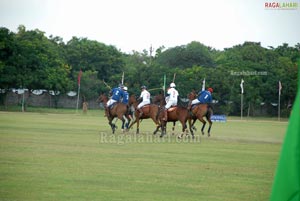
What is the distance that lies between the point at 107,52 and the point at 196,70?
1528 centimetres

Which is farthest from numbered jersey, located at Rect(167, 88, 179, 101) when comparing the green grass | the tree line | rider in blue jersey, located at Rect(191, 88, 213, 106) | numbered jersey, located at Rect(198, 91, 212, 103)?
the tree line

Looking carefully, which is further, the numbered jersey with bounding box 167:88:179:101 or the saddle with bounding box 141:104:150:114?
the saddle with bounding box 141:104:150:114

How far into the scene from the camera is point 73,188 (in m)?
11.0

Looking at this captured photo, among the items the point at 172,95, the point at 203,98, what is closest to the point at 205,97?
the point at 203,98

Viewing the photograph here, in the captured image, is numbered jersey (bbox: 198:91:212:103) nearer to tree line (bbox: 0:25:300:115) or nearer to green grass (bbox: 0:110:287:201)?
green grass (bbox: 0:110:287:201)

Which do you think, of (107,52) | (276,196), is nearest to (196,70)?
(107,52)

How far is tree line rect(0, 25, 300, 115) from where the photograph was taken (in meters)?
64.2

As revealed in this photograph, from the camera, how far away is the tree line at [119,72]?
211 feet

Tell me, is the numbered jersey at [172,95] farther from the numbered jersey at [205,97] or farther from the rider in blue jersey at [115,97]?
the rider in blue jersey at [115,97]

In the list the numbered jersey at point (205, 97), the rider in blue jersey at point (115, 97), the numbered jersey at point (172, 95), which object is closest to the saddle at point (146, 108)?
the numbered jersey at point (172, 95)

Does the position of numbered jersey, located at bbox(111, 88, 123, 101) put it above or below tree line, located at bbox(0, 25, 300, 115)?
below

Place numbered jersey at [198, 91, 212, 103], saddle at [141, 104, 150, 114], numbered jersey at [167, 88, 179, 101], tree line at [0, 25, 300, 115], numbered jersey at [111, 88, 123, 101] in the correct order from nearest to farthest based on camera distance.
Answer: numbered jersey at [167, 88, 179, 101] → saddle at [141, 104, 150, 114] → numbered jersey at [198, 91, 212, 103] → numbered jersey at [111, 88, 123, 101] → tree line at [0, 25, 300, 115]

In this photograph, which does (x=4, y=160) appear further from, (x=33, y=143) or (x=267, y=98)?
(x=267, y=98)

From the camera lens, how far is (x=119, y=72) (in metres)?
84.5
